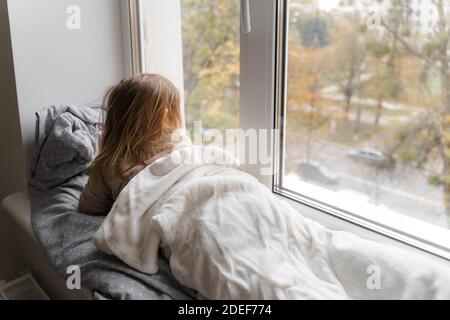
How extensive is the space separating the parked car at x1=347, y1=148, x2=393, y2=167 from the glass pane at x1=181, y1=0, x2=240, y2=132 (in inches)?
16.5

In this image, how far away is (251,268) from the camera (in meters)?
0.79

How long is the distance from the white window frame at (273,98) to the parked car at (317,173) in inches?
2.5

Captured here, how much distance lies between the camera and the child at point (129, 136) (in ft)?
3.75

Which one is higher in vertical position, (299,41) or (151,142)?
(299,41)

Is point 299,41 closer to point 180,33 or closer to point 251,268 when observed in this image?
point 180,33

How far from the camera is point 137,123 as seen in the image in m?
1.15

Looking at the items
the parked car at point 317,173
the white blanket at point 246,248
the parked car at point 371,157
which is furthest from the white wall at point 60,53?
the parked car at point 371,157

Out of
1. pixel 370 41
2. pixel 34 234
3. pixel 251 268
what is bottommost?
pixel 34 234

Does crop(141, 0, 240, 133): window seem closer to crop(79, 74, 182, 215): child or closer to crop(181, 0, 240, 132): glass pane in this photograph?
crop(181, 0, 240, 132): glass pane

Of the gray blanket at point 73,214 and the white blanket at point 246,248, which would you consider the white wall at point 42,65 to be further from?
the white blanket at point 246,248

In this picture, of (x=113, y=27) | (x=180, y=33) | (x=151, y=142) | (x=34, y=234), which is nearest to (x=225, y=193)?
(x=151, y=142)

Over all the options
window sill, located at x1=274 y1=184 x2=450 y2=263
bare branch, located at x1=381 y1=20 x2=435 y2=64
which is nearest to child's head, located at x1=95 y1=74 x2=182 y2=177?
window sill, located at x1=274 y1=184 x2=450 y2=263

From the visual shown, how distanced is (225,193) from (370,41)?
0.51 metres

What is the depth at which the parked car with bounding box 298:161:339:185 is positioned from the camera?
1.14 m
